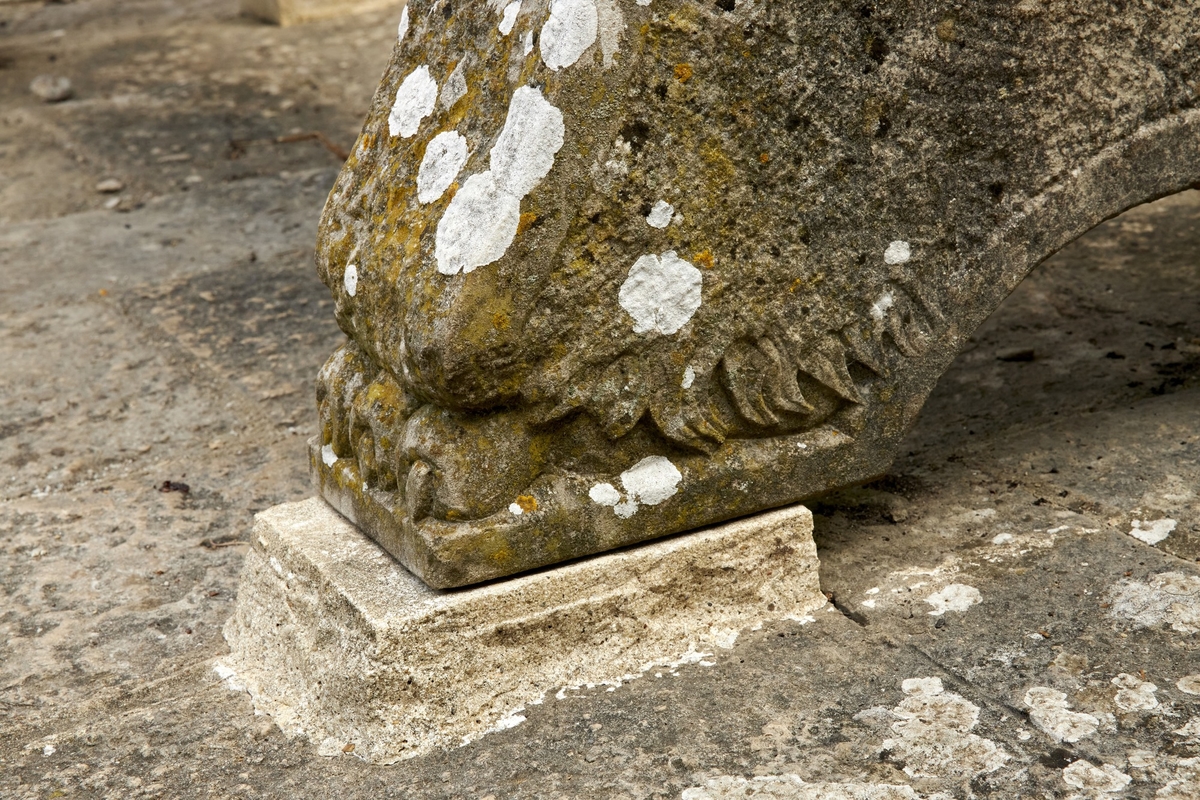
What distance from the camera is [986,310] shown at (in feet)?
7.45

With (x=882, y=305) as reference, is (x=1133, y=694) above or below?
below

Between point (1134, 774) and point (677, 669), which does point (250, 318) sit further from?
point (1134, 774)

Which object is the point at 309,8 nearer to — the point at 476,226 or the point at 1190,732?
the point at 476,226

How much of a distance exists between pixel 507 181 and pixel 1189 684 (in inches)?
50.5

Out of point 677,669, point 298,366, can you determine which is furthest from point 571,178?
point 298,366

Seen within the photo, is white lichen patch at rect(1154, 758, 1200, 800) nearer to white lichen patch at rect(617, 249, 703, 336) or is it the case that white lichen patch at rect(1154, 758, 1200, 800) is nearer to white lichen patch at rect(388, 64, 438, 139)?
white lichen patch at rect(617, 249, 703, 336)

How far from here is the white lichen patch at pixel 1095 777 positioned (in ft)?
5.73

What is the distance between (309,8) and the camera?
6.99 metres

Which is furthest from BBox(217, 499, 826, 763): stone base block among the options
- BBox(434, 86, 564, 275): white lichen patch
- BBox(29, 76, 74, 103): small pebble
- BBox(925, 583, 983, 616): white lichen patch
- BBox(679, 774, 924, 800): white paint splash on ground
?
BBox(29, 76, 74, 103): small pebble

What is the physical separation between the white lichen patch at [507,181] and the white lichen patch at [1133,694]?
115 centimetres

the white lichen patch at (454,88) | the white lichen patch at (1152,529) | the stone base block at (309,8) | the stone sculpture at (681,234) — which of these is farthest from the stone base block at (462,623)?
the stone base block at (309,8)

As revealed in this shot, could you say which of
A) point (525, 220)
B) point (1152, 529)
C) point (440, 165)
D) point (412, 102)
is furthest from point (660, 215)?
point (1152, 529)

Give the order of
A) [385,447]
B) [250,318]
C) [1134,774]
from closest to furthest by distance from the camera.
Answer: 1. [1134,774]
2. [385,447]
3. [250,318]

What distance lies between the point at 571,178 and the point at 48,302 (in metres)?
2.72
